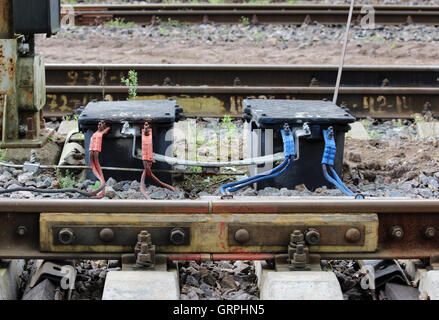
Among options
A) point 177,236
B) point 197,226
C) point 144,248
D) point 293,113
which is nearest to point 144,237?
point 144,248

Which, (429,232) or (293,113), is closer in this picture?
(429,232)

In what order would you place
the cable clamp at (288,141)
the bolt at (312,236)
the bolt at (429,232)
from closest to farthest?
the bolt at (312,236), the bolt at (429,232), the cable clamp at (288,141)

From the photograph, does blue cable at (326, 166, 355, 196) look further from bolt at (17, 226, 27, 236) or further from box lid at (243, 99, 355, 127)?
bolt at (17, 226, 27, 236)

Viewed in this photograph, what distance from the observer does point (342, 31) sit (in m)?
13.3

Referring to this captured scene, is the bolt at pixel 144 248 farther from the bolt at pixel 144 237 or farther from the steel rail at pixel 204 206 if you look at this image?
the steel rail at pixel 204 206

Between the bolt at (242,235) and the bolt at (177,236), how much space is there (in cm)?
27

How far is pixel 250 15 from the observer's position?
13.7 m

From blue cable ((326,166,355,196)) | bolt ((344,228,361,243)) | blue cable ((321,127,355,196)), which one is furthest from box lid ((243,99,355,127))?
bolt ((344,228,361,243))

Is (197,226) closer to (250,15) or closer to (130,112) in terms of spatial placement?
(130,112)

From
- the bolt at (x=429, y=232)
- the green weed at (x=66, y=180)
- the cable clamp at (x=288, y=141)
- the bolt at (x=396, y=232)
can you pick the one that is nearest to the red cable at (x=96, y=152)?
the green weed at (x=66, y=180)

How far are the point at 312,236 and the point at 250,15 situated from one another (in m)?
10.7

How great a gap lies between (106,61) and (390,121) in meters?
4.95

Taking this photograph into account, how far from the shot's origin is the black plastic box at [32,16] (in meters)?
5.25
